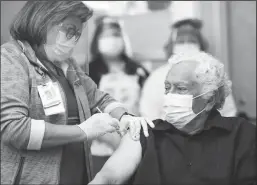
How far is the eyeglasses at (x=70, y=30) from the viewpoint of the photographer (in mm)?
1129

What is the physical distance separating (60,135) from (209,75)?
0.72 m

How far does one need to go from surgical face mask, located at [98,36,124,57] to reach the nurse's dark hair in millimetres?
901

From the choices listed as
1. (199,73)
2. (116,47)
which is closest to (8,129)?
(199,73)

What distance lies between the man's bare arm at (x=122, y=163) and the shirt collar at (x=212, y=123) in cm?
13

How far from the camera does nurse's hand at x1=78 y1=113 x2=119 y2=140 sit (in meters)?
1.10

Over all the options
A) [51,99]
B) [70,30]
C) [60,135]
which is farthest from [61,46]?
[60,135]

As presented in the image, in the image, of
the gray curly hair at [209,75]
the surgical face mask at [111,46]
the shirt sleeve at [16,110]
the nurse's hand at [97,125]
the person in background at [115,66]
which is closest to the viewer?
the shirt sleeve at [16,110]

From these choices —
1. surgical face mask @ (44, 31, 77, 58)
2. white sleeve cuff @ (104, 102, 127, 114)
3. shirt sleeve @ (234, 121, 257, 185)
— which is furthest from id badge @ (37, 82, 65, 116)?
shirt sleeve @ (234, 121, 257, 185)

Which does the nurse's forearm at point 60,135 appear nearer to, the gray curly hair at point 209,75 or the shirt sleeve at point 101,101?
the shirt sleeve at point 101,101

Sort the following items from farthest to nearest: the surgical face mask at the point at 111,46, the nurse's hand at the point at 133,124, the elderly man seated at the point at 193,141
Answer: the surgical face mask at the point at 111,46 → the elderly man seated at the point at 193,141 → the nurse's hand at the point at 133,124

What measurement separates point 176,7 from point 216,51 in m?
0.46

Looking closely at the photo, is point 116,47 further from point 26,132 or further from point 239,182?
point 26,132

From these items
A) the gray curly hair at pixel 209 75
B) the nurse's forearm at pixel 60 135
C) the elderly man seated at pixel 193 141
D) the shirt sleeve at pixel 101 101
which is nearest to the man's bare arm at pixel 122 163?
the elderly man seated at pixel 193 141

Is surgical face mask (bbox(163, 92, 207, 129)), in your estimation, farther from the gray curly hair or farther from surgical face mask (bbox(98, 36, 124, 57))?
surgical face mask (bbox(98, 36, 124, 57))
